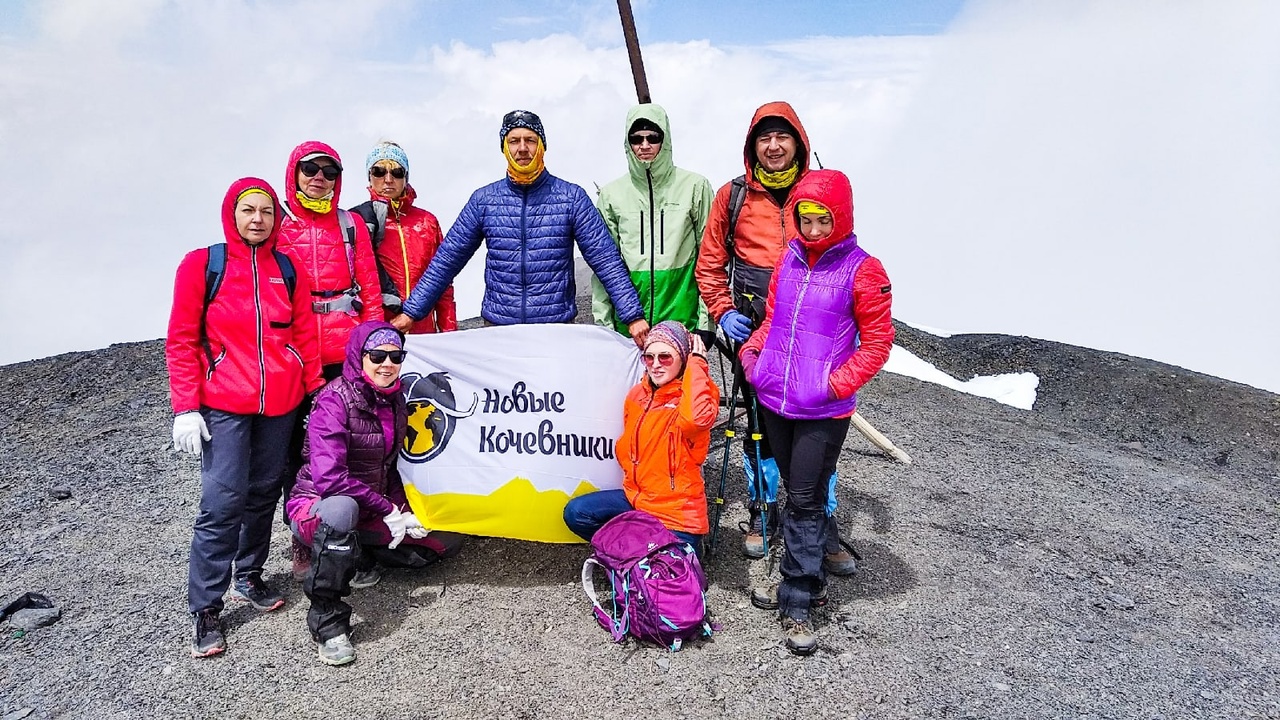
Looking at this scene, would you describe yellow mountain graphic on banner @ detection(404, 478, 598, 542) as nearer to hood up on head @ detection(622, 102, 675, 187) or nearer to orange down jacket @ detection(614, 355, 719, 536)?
orange down jacket @ detection(614, 355, 719, 536)

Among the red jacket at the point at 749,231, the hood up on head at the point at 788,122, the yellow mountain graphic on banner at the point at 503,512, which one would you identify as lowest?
the yellow mountain graphic on banner at the point at 503,512

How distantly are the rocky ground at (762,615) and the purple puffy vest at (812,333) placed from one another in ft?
4.67

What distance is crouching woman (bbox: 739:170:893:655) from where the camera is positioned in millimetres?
4352

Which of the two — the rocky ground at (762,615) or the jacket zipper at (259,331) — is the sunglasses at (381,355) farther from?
the rocky ground at (762,615)

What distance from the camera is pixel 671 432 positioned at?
4762mm

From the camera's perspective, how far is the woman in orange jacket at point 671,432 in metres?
4.71

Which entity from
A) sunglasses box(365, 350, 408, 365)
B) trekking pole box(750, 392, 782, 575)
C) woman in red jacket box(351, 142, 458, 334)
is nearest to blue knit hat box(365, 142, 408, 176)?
woman in red jacket box(351, 142, 458, 334)

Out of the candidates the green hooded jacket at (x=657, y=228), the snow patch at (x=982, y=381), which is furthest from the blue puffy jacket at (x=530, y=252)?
the snow patch at (x=982, y=381)

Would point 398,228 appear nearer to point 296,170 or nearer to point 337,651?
point 296,170

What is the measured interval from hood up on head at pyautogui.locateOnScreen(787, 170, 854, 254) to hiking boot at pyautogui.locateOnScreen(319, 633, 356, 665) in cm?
337

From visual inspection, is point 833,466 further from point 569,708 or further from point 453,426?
point 453,426

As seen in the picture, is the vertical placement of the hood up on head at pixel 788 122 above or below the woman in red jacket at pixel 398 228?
above

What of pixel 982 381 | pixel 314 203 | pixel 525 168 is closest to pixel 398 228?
pixel 314 203

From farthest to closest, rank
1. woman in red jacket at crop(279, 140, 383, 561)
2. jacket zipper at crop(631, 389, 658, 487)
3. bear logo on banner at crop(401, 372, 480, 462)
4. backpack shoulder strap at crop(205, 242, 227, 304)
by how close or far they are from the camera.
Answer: bear logo on banner at crop(401, 372, 480, 462), woman in red jacket at crop(279, 140, 383, 561), jacket zipper at crop(631, 389, 658, 487), backpack shoulder strap at crop(205, 242, 227, 304)
